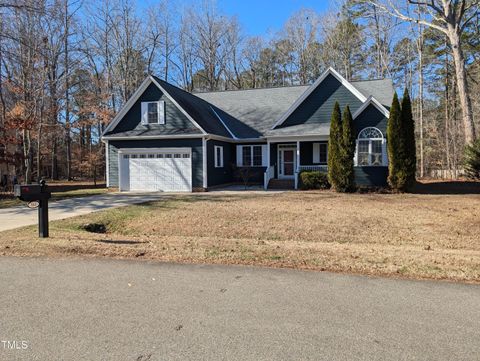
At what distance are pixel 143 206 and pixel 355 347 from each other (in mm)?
10979

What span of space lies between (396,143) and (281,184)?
6.54 m

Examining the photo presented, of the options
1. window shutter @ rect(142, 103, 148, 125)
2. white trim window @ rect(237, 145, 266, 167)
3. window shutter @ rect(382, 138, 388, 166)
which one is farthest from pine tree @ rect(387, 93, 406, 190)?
window shutter @ rect(142, 103, 148, 125)

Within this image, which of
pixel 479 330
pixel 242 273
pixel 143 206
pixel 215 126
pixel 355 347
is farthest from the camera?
pixel 215 126

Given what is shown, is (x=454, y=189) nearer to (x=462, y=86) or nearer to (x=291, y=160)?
(x=462, y=86)

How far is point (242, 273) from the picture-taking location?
550 cm

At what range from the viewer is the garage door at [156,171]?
779 inches

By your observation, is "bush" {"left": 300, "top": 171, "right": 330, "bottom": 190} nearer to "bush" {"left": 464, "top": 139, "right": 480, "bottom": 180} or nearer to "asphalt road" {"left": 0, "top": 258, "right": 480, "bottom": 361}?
"bush" {"left": 464, "top": 139, "right": 480, "bottom": 180}

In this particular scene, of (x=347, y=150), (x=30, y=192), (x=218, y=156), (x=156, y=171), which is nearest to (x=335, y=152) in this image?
(x=347, y=150)

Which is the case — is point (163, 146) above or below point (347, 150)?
above

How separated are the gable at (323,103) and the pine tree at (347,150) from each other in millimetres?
3323

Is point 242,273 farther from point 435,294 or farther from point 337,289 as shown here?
point 435,294

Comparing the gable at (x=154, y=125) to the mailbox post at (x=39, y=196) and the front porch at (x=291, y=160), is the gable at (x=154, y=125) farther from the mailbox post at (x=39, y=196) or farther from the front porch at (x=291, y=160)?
the mailbox post at (x=39, y=196)

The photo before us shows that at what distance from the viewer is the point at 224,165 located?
22.5 meters

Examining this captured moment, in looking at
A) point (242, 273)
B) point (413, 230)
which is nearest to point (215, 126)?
point (413, 230)
